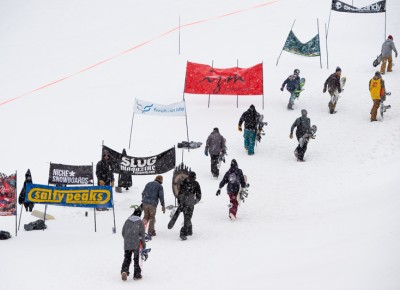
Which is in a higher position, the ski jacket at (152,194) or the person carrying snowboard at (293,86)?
the person carrying snowboard at (293,86)

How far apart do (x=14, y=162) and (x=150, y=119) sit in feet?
17.0

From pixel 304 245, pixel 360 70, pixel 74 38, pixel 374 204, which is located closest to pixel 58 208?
pixel 304 245

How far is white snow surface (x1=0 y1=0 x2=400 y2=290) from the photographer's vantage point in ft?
40.1

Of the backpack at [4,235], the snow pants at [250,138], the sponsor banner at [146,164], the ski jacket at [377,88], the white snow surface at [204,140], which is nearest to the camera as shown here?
the white snow surface at [204,140]

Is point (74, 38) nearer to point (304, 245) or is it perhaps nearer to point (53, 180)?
point (53, 180)

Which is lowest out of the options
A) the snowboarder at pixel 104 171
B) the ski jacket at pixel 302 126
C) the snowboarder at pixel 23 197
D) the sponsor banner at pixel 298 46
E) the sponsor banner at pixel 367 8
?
the snowboarder at pixel 23 197

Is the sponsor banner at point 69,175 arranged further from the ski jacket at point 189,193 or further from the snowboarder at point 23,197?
the ski jacket at point 189,193

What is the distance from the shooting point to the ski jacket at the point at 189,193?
14.6m

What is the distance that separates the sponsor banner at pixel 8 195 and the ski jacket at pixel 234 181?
4900mm

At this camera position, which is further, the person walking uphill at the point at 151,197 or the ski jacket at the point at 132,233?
the person walking uphill at the point at 151,197

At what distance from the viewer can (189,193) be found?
14.7 metres

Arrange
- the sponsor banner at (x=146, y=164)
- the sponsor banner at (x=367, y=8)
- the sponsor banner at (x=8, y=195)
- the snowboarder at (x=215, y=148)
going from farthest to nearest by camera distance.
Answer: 1. the sponsor banner at (x=367, y=8)
2. the snowboarder at (x=215, y=148)
3. the sponsor banner at (x=146, y=164)
4. the sponsor banner at (x=8, y=195)

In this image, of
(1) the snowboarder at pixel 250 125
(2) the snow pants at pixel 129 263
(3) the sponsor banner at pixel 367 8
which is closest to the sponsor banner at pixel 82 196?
(2) the snow pants at pixel 129 263

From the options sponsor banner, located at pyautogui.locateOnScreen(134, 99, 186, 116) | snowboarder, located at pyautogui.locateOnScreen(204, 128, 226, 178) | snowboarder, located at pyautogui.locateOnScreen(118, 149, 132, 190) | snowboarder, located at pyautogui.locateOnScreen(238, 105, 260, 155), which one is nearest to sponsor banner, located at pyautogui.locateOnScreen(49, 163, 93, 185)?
snowboarder, located at pyautogui.locateOnScreen(118, 149, 132, 190)
